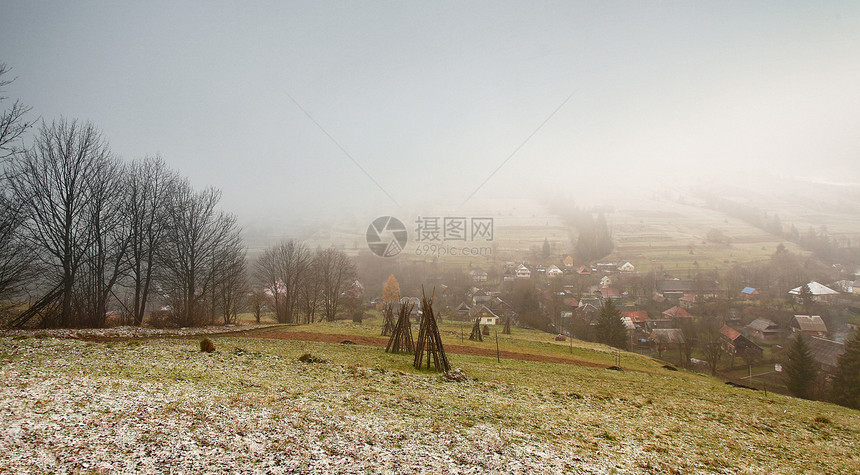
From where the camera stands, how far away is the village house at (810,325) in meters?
43.0

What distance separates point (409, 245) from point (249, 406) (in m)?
76.5

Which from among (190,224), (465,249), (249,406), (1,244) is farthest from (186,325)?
(465,249)

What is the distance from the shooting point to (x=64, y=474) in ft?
15.3

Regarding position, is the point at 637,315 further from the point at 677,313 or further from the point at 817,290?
the point at 817,290

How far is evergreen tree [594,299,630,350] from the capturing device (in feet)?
137

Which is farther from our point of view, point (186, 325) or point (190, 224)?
point (190, 224)

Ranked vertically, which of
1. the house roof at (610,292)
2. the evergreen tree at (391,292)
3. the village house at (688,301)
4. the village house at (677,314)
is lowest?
the village house at (677,314)

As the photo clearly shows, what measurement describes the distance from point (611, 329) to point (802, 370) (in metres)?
15.9

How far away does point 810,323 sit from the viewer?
44375 mm

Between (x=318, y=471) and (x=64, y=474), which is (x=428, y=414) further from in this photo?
(x=64, y=474)

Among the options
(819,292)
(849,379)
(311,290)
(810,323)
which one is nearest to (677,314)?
(810,323)

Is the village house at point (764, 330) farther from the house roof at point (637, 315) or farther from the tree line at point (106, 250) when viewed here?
the tree line at point (106, 250)

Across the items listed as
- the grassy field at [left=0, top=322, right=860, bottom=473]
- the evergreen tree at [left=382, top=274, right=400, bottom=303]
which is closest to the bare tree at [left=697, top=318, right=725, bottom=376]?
the grassy field at [left=0, top=322, right=860, bottom=473]

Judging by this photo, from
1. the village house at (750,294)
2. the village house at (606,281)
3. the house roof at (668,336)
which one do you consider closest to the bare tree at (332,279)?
the house roof at (668,336)
